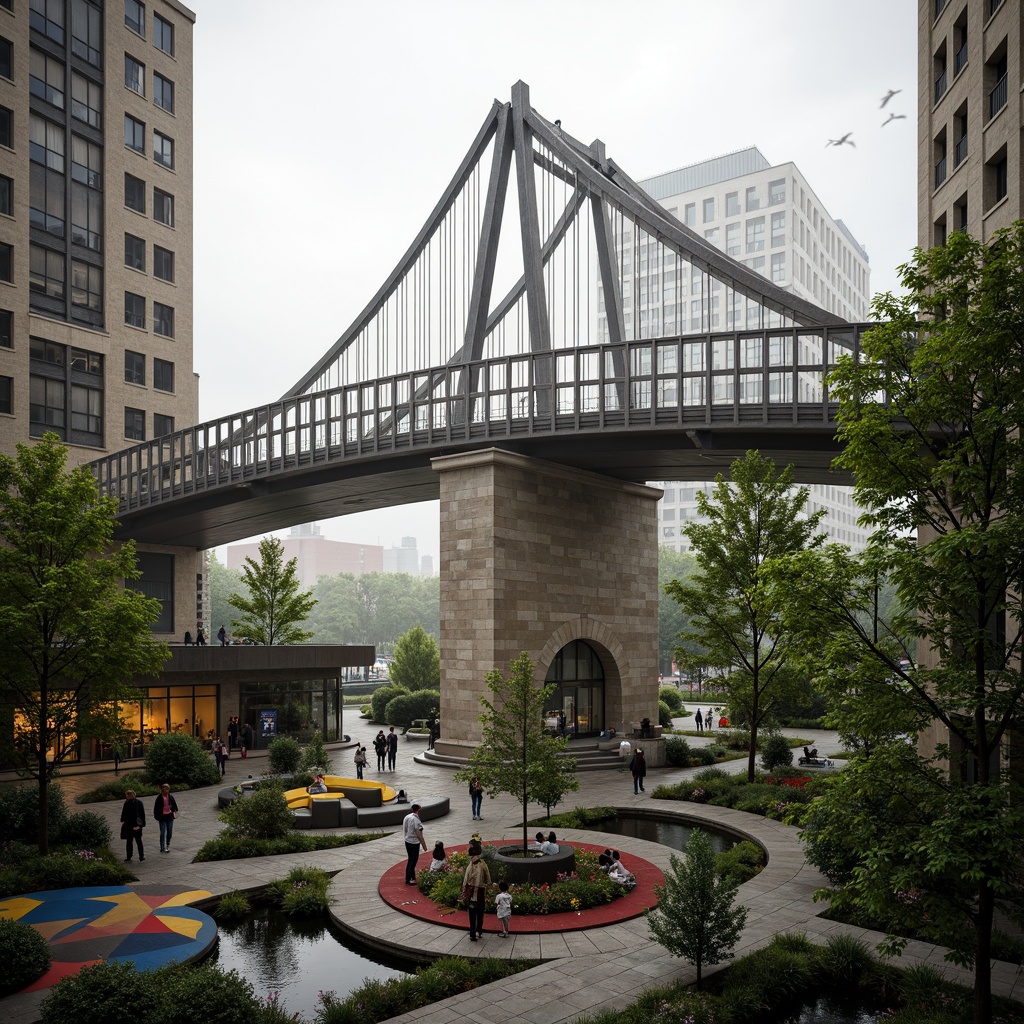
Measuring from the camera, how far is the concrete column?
32125mm

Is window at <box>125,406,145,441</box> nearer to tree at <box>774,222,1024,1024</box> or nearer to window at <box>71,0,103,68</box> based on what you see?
window at <box>71,0,103,68</box>

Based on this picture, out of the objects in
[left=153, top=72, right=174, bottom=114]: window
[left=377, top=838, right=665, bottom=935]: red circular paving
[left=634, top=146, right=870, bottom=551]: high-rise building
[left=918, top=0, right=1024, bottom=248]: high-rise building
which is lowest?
[left=377, top=838, right=665, bottom=935]: red circular paving

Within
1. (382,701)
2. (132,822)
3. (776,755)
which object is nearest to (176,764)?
(132,822)

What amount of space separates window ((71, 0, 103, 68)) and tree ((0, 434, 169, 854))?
38163mm

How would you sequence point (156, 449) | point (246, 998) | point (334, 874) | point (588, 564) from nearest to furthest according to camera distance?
point (246, 998), point (334, 874), point (588, 564), point (156, 449)

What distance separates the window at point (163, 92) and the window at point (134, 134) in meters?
2.30

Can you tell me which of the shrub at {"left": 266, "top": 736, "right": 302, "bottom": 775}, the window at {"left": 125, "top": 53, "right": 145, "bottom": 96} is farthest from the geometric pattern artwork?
the window at {"left": 125, "top": 53, "right": 145, "bottom": 96}

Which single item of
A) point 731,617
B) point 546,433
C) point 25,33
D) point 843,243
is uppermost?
point 843,243

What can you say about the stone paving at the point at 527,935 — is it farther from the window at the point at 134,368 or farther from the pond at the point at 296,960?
the window at the point at 134,368

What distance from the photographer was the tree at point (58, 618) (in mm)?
19250

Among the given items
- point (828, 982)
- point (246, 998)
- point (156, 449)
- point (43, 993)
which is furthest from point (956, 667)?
point (156, 449)

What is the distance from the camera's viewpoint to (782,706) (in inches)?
1950

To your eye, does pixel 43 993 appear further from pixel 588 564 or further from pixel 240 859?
pixel 588 564

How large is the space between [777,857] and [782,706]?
31863 millimetres
